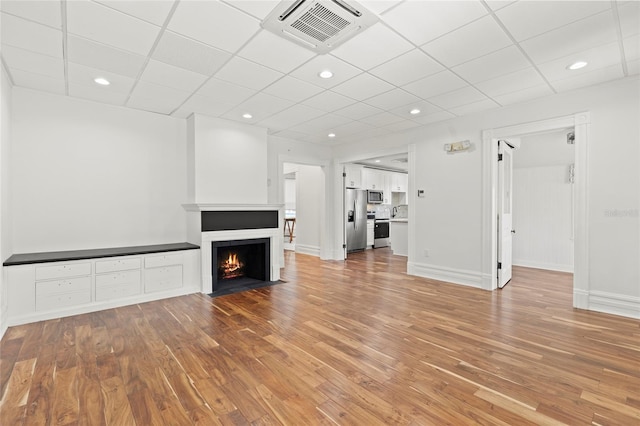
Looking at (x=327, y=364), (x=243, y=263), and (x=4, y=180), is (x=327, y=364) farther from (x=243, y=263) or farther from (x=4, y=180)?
(x=4, y=180)

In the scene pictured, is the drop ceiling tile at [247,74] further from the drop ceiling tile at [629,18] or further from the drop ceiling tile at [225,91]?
the drop ceiling tile at [629,18]

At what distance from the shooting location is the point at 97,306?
366 cm

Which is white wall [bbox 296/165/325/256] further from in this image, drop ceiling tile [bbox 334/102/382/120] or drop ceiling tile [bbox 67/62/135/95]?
drop ceiling tile [bbox 67/62/135/95]

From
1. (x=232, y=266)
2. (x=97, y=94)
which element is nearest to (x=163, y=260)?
(x=232, y=266)

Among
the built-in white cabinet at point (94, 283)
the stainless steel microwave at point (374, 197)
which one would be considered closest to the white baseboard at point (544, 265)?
the stainless steel microwave at point (374, 197)

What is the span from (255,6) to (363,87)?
1761 millimetres

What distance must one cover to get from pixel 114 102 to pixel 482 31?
14.9 ft

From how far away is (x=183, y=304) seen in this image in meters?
3.91

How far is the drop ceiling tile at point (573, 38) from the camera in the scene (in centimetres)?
239

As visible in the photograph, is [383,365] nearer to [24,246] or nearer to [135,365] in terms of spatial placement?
[135,365]

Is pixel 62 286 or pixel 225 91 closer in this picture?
pixel 62 286

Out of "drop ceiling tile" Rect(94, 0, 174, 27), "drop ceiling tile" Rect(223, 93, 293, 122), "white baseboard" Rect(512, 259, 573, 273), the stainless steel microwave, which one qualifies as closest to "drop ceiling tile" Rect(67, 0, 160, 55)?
"drop ceiling tile" Rect(94, 0, 174, 27)

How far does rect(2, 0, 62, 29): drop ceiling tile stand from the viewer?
2125 millimetres

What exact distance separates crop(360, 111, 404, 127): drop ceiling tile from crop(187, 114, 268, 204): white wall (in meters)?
1.87
